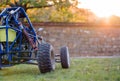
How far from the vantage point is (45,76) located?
9.35 m

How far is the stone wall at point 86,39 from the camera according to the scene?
64.0 feet

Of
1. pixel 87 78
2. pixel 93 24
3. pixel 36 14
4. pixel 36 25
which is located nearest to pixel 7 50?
pixel 87 78

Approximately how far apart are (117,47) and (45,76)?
11.5 m

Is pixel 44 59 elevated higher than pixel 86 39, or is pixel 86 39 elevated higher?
pixel 44 59

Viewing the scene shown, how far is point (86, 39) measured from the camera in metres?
19.9

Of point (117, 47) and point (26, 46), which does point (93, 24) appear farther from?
point (26, 46)

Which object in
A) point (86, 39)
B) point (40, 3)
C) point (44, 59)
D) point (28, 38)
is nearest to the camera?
point (44, 59)

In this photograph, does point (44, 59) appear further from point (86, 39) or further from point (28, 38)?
point (86, 39)

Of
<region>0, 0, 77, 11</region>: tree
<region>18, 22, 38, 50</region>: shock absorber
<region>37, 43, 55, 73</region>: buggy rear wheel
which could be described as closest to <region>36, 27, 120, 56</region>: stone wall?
<region>0, 0, 77, 11</region>: tree

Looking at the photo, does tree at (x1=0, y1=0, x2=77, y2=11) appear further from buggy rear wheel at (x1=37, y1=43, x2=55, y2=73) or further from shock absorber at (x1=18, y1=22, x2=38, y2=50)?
buggy rear wheel at (x1=37, y1=43, x2=55, y2=73)

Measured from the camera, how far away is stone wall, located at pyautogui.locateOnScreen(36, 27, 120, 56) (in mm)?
19516

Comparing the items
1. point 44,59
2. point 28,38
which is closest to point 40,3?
point 28,38

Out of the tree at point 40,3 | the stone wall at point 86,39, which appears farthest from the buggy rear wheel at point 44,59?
the tree at point 40,3

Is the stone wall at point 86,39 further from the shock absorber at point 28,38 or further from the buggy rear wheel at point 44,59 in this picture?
the buggy rear wheel at point 44,59
